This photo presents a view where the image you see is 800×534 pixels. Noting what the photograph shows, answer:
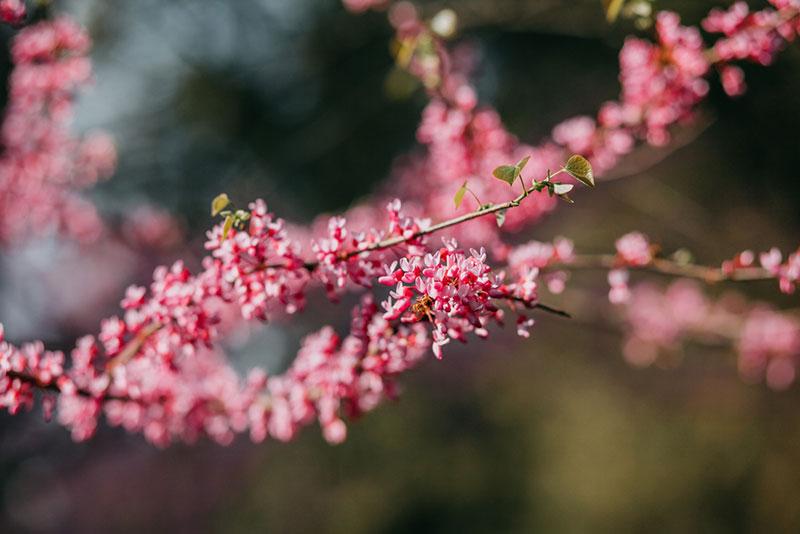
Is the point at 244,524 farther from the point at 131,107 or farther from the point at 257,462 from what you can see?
the point at 131,107

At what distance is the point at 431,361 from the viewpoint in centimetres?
825

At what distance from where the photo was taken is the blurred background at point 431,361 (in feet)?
13.0

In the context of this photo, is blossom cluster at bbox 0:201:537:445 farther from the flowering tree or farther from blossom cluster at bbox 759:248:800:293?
blossom cluster at bbox 759:248:800:293

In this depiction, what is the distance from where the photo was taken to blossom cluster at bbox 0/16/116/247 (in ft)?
5.18

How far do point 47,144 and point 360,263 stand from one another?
5.30 ft

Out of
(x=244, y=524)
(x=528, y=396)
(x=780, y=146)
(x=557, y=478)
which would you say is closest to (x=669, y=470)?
(x=557, y=478)

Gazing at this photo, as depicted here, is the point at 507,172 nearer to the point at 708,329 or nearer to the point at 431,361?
the point at 708,329

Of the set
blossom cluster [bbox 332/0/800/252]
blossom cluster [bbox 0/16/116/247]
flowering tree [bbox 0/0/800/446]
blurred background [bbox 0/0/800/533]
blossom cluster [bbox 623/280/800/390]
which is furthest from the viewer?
blurred background [bbox 0/0/800/533]

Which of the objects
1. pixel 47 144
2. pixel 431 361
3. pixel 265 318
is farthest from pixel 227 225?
pixel 431 361

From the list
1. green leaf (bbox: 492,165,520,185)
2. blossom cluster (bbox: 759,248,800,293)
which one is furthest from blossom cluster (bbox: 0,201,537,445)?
blossom cluster (bbox: 759,248,800,293)

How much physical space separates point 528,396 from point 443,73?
583cm

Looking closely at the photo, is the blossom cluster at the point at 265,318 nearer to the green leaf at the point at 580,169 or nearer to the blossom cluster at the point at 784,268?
the green leaf at the point at 580,169

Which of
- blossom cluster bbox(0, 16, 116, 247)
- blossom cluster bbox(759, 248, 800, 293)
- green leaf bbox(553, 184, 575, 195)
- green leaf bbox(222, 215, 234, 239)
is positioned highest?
blossom cluster bbox(0, 16, 116, 247)

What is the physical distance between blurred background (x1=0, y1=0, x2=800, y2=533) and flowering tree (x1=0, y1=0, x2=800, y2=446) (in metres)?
0.51
